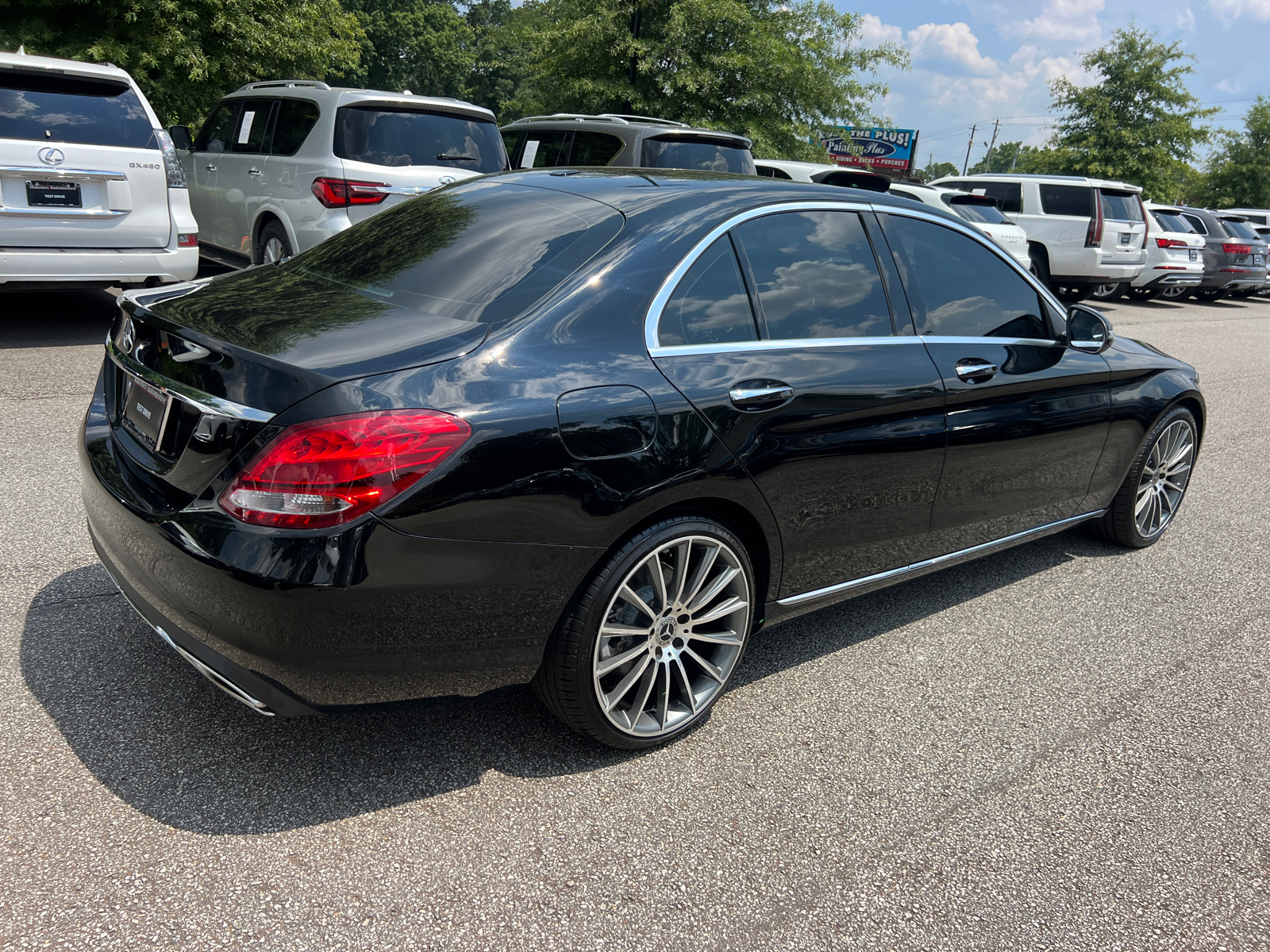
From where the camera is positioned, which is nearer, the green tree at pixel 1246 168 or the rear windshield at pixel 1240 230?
the rear windshield at pixel 1240 230

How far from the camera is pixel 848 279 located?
3.41 meters

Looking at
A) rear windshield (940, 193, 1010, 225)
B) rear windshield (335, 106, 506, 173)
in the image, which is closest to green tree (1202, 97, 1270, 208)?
rear windshield (940, 193, 1010, 225)

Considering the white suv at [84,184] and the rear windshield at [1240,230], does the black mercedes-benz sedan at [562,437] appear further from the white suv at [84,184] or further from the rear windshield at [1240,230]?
the rear windshield at [1240,230]

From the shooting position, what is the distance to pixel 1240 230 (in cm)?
2211

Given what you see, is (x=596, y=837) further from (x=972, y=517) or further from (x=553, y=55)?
(x=553, y=55)

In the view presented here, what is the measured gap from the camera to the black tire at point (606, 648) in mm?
2662

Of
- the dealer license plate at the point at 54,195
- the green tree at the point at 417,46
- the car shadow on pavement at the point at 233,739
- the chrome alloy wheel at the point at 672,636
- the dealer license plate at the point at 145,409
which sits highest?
the green tree at the point at 417,46

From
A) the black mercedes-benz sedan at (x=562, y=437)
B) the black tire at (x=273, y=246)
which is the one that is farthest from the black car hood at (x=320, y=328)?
the black tire at (x=273, y=246)

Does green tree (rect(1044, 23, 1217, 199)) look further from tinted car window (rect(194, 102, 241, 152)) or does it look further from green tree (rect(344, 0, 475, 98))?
green tree (rect(344, 0, 475, 98))

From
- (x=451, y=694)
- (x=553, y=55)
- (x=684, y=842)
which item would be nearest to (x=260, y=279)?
(x=451, y=694)

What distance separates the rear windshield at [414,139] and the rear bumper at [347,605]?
573cm

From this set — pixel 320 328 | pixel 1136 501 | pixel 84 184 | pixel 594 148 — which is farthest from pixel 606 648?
pixel 594 148

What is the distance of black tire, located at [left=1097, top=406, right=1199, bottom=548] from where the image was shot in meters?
4.81

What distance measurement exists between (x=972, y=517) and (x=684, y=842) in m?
1.92
